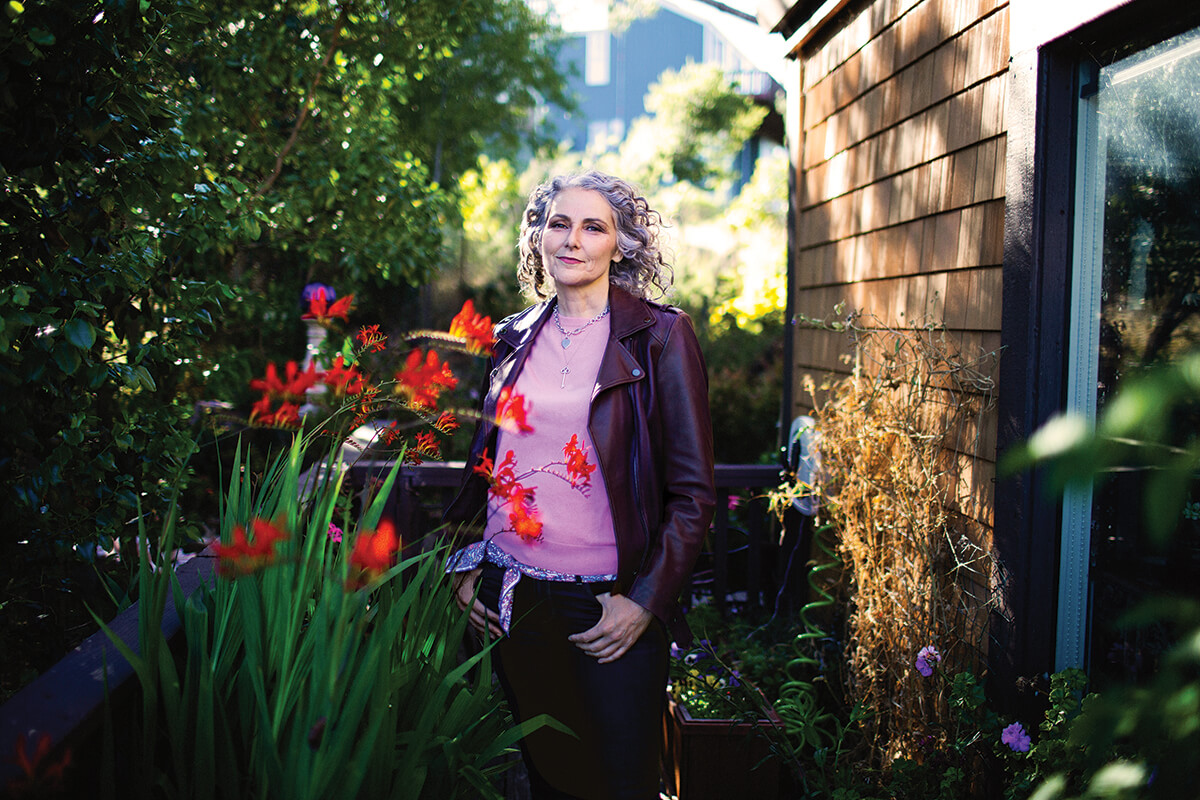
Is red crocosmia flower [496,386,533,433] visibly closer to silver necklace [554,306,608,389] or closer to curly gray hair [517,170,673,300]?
silver necklace [554,306,608,389]

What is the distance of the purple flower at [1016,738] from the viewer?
66.8 inches

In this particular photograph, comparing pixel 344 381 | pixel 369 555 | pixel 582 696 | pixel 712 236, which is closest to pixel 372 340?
pixel 344 381

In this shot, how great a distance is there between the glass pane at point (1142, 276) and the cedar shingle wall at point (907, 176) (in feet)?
0.95

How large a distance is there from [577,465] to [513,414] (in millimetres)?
155

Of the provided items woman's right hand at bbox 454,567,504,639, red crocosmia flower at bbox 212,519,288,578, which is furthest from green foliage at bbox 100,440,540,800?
woman's right hand at bbox 454,567,504,639

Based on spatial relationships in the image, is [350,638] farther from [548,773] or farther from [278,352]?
[278,352]

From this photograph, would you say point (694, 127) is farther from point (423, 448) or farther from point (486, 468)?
point (423, 448)

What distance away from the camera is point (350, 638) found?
103 cm

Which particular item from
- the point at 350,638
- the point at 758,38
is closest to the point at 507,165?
the point at 758,38

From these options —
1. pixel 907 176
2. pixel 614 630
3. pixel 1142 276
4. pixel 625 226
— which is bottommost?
pixel 614 630

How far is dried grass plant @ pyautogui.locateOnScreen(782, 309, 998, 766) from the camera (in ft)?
6.76

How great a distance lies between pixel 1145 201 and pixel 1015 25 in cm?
58

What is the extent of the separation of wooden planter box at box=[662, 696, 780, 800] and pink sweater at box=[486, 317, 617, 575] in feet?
3.12

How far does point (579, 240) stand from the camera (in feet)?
5.34
